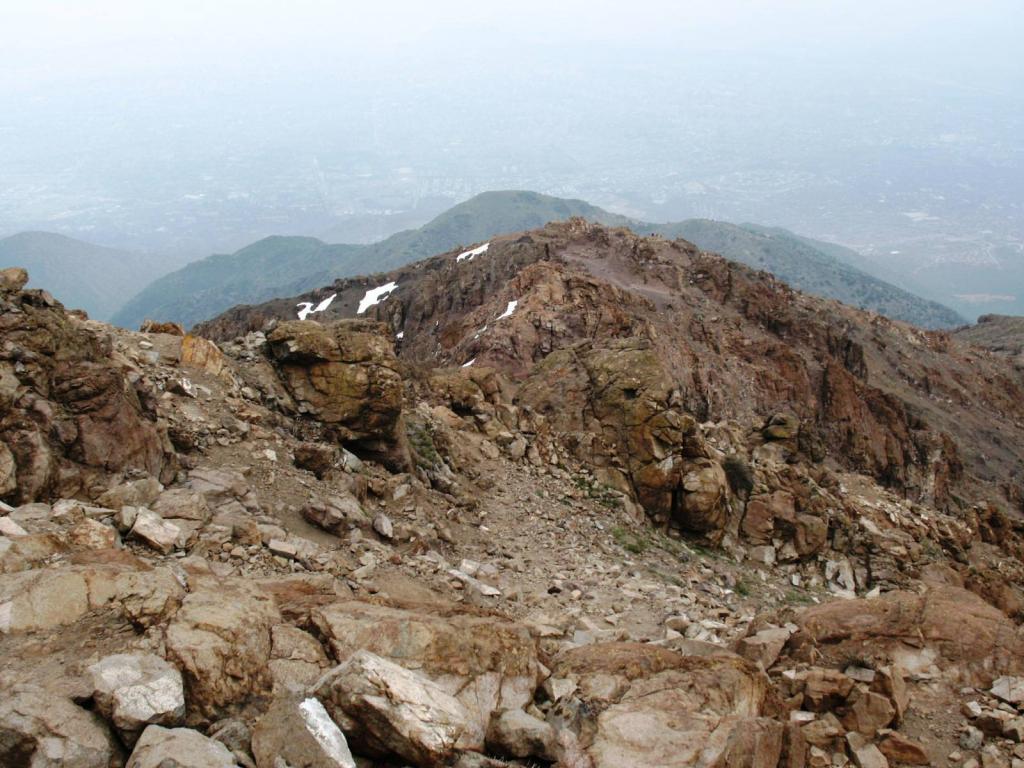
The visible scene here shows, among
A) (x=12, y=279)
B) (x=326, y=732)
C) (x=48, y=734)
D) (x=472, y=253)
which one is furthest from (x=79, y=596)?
(x=472, y=253)

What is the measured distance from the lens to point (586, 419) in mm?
24141

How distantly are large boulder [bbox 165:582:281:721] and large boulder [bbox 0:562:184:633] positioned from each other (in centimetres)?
27

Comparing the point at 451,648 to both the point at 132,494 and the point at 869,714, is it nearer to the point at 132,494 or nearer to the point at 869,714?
the point at 869,714

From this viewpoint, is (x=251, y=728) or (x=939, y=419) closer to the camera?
(x=251, y=728)

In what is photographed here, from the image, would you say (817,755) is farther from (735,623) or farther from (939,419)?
(939,419)

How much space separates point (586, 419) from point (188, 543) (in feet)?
49.8

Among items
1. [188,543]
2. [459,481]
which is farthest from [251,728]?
[459,481]

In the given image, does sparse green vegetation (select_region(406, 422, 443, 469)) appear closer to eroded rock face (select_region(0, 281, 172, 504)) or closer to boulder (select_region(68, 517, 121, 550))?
eroded rock face (select_region(0, 281, 172, 504))

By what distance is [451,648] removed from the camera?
8.35 metres

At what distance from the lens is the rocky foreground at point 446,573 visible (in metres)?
7.00

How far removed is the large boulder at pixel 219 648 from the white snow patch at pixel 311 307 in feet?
227

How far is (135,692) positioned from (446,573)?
7856 millimetres

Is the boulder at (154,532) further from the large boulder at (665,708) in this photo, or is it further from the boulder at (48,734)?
the large boulder at (665,708)

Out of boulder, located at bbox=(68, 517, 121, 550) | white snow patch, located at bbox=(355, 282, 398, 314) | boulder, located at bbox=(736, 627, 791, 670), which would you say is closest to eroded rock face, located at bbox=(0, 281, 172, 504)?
boulder, located at bbox=(68, 517, 121, 550)
